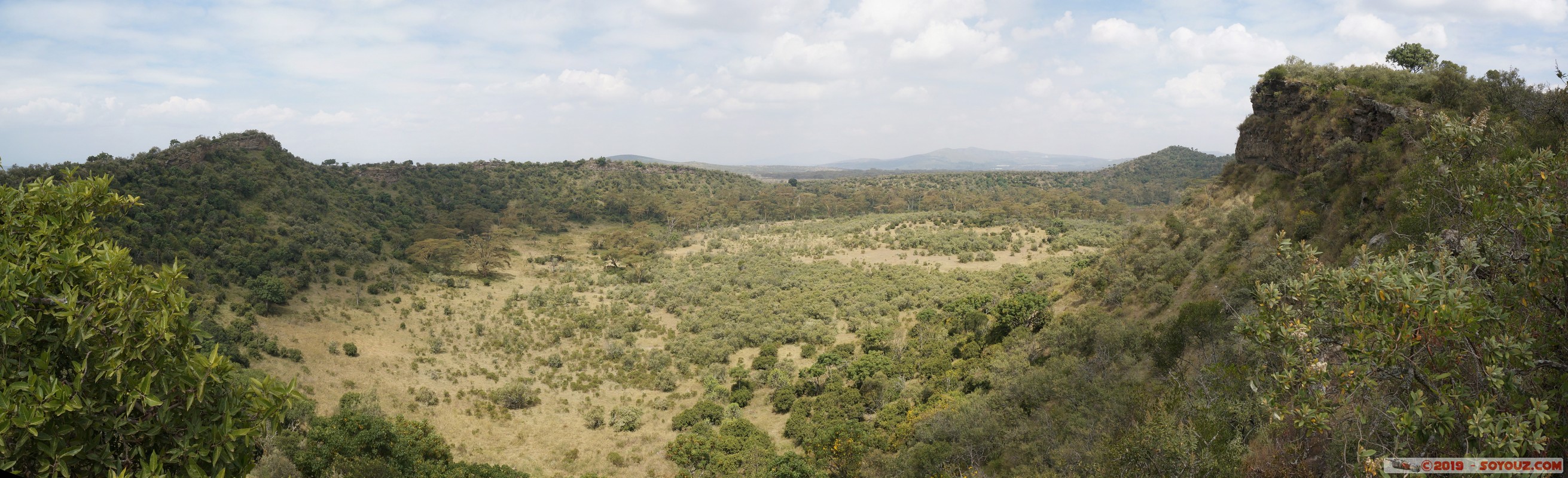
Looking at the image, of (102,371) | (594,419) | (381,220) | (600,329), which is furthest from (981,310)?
(381,220)

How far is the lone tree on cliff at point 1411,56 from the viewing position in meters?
22.2

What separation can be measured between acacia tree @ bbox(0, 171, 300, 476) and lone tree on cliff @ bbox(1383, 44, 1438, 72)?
110ft

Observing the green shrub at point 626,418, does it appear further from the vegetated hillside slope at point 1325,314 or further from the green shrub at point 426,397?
the vegetated hillside slope at point 1325,314

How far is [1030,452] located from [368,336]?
1057 inches

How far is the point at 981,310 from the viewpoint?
83.2 feet

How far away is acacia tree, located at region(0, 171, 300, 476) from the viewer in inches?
135

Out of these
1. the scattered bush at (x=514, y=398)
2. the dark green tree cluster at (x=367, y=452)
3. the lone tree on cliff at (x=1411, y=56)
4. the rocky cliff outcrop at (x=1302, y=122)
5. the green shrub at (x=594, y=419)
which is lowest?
the green shrub at (x=594, y=419)

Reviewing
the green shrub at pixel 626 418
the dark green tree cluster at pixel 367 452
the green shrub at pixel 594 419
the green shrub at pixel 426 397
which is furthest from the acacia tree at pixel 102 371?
the green shrub at pixel 426 397

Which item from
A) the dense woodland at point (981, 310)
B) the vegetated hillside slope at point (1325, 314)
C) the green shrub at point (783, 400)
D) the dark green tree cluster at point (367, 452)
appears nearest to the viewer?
the vegetated hillside slope at point (1325, 314)

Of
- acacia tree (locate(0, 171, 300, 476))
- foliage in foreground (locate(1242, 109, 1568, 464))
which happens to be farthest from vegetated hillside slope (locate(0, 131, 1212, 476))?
foliage in foreground (locate(1242, 109, 1568, 464))

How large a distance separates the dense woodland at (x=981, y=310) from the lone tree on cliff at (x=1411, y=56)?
19.1ft

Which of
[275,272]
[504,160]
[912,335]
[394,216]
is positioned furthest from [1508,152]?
[504,160]

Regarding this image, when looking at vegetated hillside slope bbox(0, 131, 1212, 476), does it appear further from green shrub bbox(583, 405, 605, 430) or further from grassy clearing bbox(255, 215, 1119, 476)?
green shrub bbox(583, 405, 605, 430)

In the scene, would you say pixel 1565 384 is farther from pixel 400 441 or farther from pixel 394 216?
pixel 394 216
